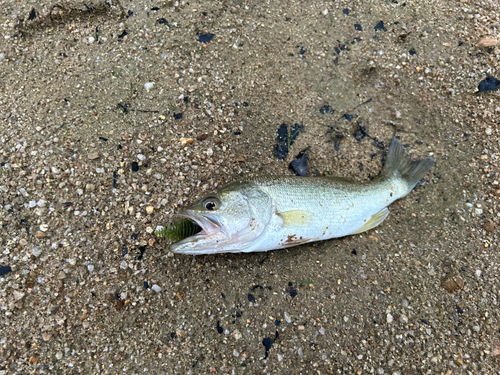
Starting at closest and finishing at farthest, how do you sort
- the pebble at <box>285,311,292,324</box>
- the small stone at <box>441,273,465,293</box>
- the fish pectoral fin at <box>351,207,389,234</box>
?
the pebble at <box>285,311,292,324</box>, the small stone at <box>441,273,465,293</box>, the fish pectoral fin at <box>351,207,389,234</box>

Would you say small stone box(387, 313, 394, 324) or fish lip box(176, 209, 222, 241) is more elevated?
fish lip box(176, 209, 222, 241)

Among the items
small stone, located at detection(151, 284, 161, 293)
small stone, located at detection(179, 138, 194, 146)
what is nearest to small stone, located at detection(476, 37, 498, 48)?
small stone, located at detection(179, 138, 194, 146)

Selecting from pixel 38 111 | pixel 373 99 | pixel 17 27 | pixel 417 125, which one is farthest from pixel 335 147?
pixel 17 27

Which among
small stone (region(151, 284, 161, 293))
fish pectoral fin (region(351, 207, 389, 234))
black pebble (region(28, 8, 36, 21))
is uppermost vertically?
black pebble (region(28, 8, 36, 21))

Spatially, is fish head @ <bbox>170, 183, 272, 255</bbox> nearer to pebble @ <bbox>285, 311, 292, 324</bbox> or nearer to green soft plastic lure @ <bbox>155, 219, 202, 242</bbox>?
green soft plastic lure @ <bbox>155, 219, 202, 242</bbox>

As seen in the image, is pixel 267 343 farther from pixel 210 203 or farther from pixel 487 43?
pixel 487 43

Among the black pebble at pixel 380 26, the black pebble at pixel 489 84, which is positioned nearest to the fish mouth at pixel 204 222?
the black pebble at pixel 380 26

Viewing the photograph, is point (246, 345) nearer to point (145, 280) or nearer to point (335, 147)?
point (145, 280)
